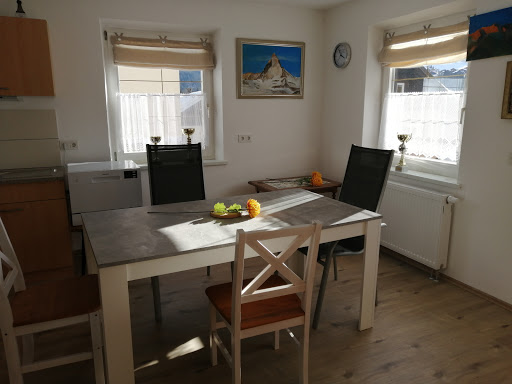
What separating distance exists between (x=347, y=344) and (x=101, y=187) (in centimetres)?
207

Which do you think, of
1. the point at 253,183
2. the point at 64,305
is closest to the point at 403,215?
the point at 253,183

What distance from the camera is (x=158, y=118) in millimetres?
3855

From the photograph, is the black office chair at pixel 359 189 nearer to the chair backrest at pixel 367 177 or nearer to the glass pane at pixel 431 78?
the chair backrest at pixel 367 177

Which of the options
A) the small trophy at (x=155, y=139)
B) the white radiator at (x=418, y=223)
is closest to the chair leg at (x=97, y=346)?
the small trophy at (x=155, y=139)

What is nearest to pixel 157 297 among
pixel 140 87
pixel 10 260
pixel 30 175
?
pixel 10 260

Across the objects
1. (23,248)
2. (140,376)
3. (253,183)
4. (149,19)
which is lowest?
(140,376)

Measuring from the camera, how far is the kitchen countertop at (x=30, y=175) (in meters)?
2.89

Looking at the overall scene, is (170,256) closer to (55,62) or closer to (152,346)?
(152,346)

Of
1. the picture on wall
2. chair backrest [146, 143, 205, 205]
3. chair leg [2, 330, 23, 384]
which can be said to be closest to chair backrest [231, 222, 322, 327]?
chair leg [2, 330, 23, 384]

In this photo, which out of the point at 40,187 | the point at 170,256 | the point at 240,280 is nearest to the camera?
the point at 240,280

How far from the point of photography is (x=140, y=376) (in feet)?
6.57

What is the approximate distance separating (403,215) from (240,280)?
216cm

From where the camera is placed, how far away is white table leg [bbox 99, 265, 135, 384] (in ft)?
5.27

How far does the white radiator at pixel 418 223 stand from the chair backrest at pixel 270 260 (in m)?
1.70
